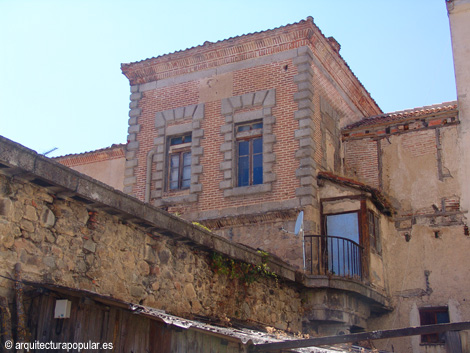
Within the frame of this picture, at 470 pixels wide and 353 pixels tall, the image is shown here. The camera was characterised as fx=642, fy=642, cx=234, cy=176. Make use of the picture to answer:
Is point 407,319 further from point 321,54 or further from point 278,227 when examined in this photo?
point 321,54

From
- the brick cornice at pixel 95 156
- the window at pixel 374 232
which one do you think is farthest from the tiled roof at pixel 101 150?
the window at pixel 374 232

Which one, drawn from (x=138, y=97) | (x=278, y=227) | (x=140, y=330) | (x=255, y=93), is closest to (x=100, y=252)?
(x=140, y=330)

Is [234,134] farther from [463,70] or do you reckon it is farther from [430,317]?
[430,317]

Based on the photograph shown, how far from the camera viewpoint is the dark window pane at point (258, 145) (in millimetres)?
14987

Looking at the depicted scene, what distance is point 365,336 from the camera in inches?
259

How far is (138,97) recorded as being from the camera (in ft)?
54.9

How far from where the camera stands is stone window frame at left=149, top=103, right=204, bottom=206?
1522cm

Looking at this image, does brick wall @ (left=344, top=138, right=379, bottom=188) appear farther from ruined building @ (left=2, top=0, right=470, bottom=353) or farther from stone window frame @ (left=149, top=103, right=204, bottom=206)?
A: stone window frame @ (left=149, top=103, right=204, bottom=206)

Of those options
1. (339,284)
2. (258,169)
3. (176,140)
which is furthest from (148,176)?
(339,284)

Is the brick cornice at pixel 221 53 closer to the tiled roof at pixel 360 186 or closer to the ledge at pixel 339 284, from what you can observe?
the tiled roof at pixel 360 186

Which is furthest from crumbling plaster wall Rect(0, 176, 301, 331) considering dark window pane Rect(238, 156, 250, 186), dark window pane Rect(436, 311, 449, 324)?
dark window pane Rect(436, 311, 449, 324)

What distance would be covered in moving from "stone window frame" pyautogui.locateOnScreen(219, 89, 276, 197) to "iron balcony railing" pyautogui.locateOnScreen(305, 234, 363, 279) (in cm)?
167

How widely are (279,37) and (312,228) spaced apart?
15.6ft

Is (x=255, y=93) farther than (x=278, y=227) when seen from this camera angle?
Yes
